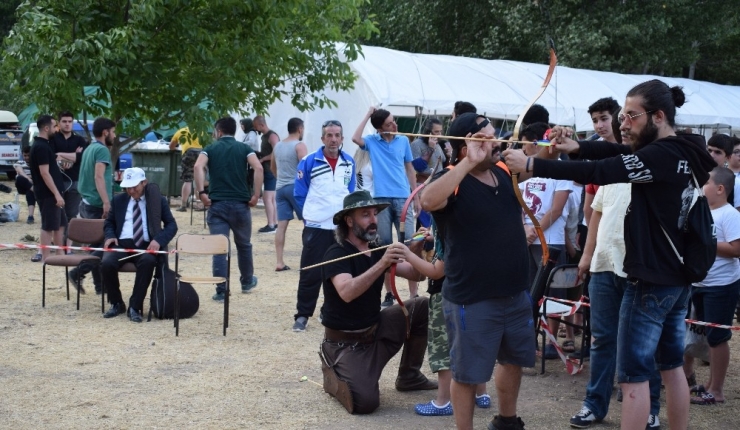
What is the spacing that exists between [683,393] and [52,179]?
8.79 metres

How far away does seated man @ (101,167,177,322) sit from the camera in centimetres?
894

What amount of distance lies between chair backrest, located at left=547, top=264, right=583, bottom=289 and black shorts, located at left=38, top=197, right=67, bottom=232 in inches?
282

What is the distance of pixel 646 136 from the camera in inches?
173

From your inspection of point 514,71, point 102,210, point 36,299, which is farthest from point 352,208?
point 514,71

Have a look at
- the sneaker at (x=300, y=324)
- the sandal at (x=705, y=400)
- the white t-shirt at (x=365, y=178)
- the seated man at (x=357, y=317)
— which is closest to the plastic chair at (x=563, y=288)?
the sandal at (x=705, y=400)

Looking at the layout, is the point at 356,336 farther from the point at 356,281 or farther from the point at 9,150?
the point at 9,150

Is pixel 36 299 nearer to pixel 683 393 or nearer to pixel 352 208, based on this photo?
pixel 352 208

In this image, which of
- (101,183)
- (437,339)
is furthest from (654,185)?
(101,183)

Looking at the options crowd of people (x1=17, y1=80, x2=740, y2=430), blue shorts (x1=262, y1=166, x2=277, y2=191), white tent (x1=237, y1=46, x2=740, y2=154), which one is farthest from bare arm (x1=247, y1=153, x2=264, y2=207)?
white tent (x1=237, y1=46, x2=740, y2=154)

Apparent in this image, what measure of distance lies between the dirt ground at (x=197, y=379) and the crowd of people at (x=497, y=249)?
0.22m

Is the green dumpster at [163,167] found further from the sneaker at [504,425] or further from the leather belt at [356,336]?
the sneaker at [504,425]

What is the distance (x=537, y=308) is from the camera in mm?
6863

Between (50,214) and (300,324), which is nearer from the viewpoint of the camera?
(300,324)

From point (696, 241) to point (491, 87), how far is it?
17.0 meters
